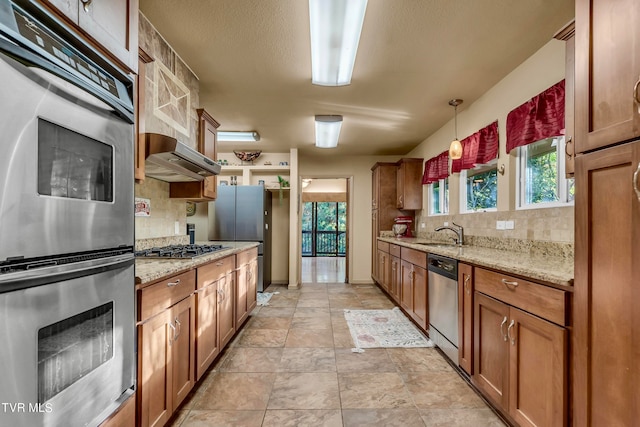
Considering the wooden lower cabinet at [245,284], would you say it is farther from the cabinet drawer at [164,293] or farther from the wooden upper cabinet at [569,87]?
the wooden upper cabinet at [569,87]

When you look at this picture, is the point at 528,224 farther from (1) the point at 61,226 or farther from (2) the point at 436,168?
(1) the point at 61,226

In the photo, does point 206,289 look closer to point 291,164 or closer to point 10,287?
point 10,287

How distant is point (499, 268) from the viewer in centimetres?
176

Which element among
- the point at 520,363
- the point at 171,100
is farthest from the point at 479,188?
the point at 171,100

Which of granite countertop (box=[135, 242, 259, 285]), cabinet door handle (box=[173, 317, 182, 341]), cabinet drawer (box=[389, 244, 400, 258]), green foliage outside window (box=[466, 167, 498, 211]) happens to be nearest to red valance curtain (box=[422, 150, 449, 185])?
green foliage outside window (box=[466, 167, 498, 211])

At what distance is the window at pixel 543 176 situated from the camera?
2.26 meters

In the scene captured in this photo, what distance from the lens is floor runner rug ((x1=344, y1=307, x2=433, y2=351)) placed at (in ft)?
9.52

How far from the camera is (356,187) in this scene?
6.05 metres

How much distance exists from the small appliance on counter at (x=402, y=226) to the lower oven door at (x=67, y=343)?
4403mm

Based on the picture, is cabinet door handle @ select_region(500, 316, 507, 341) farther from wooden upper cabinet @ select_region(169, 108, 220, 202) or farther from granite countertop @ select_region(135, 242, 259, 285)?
wooden upper cabinet @ select_region(169, 108, 220, 202)

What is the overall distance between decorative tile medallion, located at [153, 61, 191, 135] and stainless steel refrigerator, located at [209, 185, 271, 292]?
238cm

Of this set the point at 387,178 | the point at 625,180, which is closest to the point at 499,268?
the point at 625,180

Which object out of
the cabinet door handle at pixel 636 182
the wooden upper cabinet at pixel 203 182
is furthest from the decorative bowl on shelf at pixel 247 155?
the cabinet door handle at pixel 636 182

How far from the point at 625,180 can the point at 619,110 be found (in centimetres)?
25
